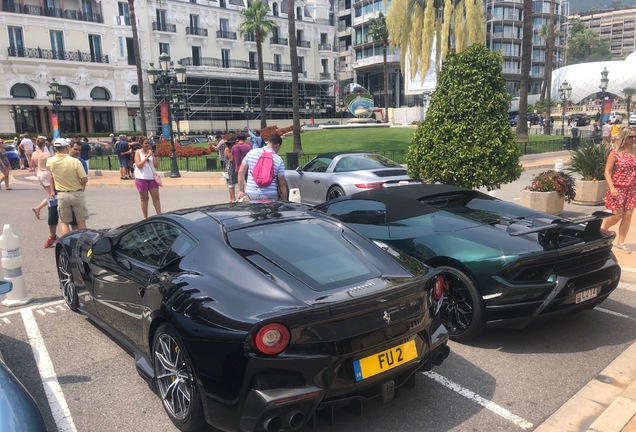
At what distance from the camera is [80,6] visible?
50.1 m

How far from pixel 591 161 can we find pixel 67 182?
1103 centimetres

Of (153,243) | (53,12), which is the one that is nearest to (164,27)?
(53,12)

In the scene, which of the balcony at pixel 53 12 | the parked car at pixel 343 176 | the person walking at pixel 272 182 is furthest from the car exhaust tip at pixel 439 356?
the balcony at pixel 53 12

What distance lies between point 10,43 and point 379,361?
178 feet

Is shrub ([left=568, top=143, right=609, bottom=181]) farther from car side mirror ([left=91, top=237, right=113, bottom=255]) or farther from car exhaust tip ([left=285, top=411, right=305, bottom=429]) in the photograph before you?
car exhaust tip ([left=285, top=411, right=305, bottom=429])

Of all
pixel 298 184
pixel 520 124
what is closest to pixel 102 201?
pixel 298 184

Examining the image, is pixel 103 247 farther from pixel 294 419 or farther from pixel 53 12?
pixel 53 12

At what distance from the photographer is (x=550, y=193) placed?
10.1 meters

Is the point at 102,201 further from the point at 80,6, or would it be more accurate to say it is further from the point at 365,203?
the point at 80,6

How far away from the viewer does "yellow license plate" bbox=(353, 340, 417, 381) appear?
3.01 meters

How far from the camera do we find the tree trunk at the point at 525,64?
23.4 metres

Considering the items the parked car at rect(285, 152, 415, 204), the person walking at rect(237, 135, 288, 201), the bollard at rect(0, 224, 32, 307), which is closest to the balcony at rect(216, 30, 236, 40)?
the parked car at rect(285, 152, 415, 204)

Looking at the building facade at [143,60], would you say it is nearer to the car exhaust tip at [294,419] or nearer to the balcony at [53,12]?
the balcony at [53,12]

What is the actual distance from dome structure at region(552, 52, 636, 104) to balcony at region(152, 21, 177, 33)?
259 feet
